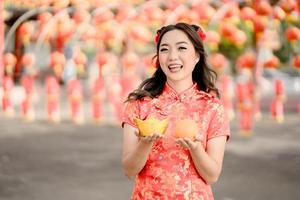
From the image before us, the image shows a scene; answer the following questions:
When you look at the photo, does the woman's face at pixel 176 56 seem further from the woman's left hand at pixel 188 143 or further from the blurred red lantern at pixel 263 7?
the blurred red lantern at pixel 263 7

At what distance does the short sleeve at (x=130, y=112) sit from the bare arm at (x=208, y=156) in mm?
235

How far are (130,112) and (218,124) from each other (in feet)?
0.94

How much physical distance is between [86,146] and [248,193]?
4032 mm

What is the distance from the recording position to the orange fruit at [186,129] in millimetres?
1911

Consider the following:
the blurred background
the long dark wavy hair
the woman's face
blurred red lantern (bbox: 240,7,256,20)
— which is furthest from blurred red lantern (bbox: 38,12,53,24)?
the woman's face

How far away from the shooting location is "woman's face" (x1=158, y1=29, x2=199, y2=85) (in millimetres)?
2074

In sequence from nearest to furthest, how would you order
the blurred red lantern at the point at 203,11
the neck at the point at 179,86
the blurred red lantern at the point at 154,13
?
the neck at the point at 179,86, the blurred red lantern at the point at 203,11, the blurred red lantern at the point at 154,13

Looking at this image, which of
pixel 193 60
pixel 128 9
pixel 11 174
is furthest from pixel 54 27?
pixel 193 60

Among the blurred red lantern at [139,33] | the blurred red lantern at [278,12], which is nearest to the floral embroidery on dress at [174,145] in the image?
the blurred red lantern at [278,12]

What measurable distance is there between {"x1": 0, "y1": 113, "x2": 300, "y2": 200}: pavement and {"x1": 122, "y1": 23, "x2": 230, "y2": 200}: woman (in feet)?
13.4

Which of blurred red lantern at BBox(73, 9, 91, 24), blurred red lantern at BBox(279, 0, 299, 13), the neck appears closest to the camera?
the neck

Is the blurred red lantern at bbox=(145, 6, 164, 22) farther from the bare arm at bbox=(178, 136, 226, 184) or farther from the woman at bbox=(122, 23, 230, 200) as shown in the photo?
the bare arm at bbox=(178, 136, 226, 184)

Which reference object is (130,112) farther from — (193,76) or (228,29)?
(228,29)

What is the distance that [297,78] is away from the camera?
81.2 ft
